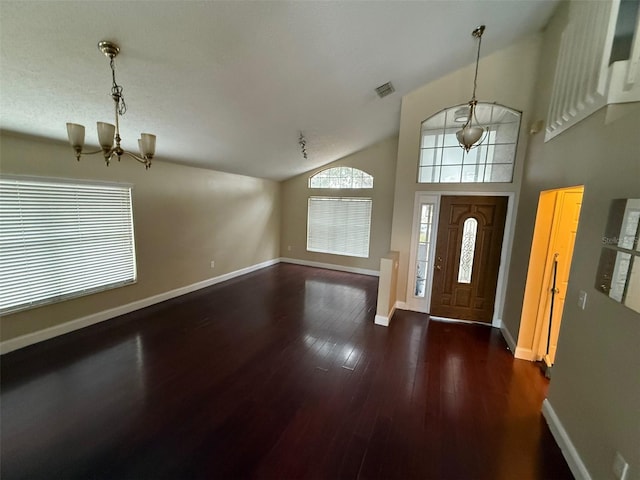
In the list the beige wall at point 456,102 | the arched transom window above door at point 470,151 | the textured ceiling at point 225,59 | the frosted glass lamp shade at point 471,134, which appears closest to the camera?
the textured ceiling at point 225,59

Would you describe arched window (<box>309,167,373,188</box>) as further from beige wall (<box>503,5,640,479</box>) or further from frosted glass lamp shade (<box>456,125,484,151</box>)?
beige wall (<box>503,5,640,479</box>)

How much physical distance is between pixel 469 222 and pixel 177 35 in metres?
4.12

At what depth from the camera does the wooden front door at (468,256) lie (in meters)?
3.83

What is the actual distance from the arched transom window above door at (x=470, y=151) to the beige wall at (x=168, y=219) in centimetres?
398

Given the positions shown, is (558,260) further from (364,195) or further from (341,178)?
(341,178)

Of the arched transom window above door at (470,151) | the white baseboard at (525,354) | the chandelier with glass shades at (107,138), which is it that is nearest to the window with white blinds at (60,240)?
the chandelier with glass shades at (107,138)

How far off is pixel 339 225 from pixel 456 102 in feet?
12.3

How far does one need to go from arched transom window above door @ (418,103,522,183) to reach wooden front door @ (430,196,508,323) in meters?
0.35

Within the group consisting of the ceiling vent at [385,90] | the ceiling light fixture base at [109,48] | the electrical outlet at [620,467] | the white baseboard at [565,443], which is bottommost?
the white baseboard at [565,443]

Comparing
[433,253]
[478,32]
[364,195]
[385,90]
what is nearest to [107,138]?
[385,90]

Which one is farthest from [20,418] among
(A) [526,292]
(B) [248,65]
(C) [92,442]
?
(A) [526,292]

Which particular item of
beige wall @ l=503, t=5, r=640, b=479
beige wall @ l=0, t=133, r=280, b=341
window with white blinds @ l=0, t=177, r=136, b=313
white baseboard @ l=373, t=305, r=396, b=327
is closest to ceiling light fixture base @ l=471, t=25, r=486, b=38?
beige wall @ l=503, t=5, r=640, b=479

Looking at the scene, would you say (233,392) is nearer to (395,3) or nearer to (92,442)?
(92,442)

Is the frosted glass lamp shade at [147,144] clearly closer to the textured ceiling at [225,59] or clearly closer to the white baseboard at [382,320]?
the textured ceiling at [225,59]
